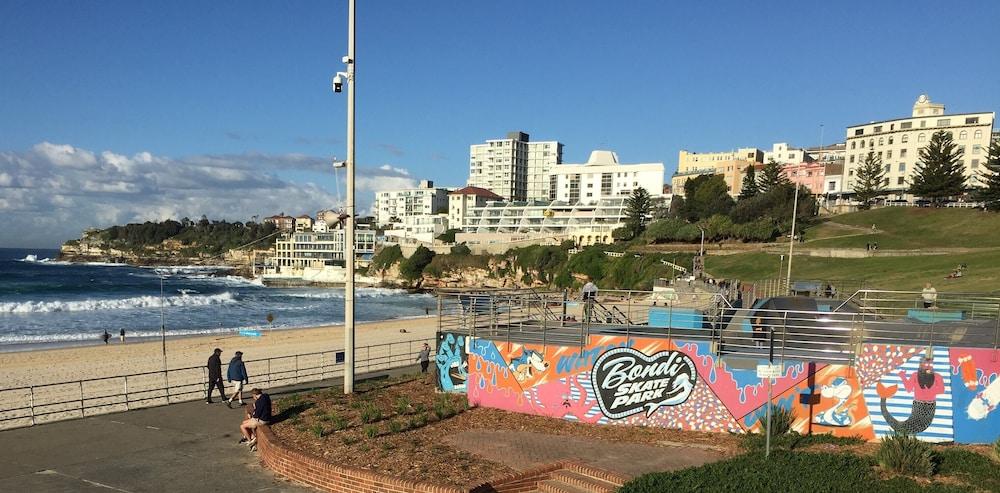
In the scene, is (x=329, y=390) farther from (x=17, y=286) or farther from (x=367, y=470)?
(x=17, y=286)

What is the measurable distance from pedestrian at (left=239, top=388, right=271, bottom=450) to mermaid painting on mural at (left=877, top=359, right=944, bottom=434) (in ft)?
38.5

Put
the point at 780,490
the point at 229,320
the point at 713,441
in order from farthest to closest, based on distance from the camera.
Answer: the point at 229,320, the point at 713,441, the point at 780,490

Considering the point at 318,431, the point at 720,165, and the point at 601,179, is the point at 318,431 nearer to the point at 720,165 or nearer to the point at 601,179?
the point at 720,165

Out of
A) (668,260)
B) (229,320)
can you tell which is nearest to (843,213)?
(668,260)

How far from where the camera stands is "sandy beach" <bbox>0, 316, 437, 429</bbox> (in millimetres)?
18766

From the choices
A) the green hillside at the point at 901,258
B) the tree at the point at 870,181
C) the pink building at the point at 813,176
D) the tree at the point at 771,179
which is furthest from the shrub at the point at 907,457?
the pink building at the point at 813,176

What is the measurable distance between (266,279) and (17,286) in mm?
44291

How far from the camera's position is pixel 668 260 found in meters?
69.3

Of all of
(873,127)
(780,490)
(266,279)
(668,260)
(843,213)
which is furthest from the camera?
(266,279)

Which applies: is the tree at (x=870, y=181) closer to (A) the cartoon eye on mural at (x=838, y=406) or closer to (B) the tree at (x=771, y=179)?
(B) the tree at (x=771, y=179)

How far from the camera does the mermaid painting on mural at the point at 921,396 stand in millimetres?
10016

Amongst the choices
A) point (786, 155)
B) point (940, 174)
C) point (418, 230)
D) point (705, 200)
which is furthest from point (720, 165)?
point (418, 230)

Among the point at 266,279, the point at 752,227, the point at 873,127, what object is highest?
the point at 873,127

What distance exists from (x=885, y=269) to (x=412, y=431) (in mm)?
44552
